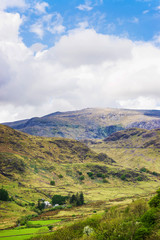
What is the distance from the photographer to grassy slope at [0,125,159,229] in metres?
Result: 104

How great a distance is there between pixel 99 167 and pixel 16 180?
85021 millimetres

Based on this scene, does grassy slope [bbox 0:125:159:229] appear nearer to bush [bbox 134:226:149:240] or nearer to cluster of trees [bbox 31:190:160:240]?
cluster of trees [bbox 31:190:160:240]

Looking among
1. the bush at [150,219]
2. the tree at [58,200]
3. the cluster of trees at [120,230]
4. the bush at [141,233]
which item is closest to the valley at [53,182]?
the tree at [58,200]

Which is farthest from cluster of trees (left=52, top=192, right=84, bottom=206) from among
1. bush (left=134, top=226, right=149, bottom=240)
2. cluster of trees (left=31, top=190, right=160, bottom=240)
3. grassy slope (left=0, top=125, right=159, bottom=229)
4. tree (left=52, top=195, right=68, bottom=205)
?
bush (left=134, top=226, right=149, bottom=240)

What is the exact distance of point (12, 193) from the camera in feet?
334

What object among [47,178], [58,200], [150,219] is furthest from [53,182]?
[150,219]

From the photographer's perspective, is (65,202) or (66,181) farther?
(66,181)

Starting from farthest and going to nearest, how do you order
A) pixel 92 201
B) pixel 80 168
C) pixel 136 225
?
pixel 80 168 → pixel 92 201 → pixel 136 225

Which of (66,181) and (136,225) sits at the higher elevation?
(136,225)

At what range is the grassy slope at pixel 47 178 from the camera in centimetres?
10381

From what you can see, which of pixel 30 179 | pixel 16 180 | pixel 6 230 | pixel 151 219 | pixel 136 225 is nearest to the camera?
pixel 136 225

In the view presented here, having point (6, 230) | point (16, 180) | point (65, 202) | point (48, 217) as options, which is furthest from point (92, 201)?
point (6, 230)

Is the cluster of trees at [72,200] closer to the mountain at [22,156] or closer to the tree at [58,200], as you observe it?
the tree at [58,200]

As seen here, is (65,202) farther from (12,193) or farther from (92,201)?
(12,193)
